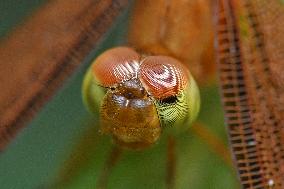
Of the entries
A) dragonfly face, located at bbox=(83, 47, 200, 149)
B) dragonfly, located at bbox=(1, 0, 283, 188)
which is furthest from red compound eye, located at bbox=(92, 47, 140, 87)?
dragonfly, located at bbox=(1, 0, 283, 188)

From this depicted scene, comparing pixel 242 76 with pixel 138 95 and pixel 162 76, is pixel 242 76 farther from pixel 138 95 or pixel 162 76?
pixel 138 95

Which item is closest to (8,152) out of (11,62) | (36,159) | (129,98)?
(36,159)

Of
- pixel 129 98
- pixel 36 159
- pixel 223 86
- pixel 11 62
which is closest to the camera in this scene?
pixel 129 98

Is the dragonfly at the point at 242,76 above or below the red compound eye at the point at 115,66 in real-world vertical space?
below

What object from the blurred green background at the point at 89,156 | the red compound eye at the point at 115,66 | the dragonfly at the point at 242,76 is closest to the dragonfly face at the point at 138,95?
the red compound eye at the point at 115,66

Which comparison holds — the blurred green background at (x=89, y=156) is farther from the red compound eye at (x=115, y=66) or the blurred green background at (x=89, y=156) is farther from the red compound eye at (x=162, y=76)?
the red compound eye at (x=162, y=76)

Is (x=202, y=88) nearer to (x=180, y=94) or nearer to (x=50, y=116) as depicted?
(x=180, y=94)

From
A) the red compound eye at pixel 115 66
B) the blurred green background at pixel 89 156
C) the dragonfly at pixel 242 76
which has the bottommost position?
the blurred green background at pixel 89 156

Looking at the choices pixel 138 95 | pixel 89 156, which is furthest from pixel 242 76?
pixel 89 156
